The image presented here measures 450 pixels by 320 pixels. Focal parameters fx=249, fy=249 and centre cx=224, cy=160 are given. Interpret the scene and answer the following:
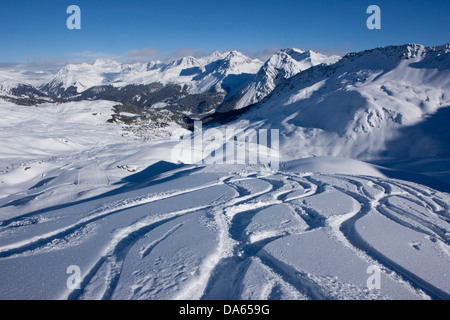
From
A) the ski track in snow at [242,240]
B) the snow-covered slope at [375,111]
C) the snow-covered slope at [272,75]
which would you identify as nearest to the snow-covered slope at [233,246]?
the ski track in snow at [242,240]

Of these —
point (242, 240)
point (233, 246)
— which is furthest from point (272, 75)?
point (233, 246)

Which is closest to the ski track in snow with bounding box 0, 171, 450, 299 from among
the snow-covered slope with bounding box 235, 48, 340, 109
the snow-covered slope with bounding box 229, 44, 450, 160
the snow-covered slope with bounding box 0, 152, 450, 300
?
the snow-covered slope with bounding box 0, 152, 450, 300

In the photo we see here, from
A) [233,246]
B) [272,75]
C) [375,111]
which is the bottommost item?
[233,246]

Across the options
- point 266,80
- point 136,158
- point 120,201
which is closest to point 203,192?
point 120,201

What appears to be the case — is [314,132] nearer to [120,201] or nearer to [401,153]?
[401,153]

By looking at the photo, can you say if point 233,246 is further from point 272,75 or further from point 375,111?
point 272,75
